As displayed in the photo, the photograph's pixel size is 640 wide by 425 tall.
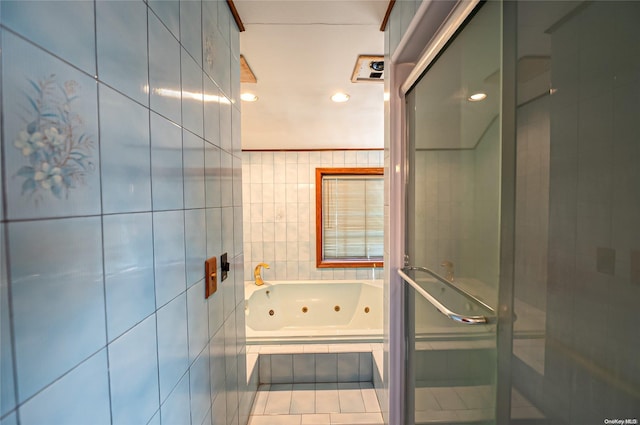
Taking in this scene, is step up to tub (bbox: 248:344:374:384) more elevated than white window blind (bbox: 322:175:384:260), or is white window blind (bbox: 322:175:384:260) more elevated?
white window blind (bbox: 322:175:384:260)

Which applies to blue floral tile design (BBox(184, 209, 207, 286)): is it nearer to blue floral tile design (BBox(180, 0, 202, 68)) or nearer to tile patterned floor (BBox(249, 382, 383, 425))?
blue floral tile design (BBox(180, 0, 202, 68))

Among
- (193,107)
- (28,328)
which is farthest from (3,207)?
(193,107)

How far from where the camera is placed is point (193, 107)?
0.81m

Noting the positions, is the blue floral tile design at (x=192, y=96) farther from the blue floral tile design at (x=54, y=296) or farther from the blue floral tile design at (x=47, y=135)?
the blue floral tile design at (x=54, y=296)

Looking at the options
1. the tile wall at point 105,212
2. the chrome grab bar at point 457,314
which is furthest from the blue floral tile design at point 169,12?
the chrome grab bar at point 457,314

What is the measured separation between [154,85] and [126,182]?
0.26m

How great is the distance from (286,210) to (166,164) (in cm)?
286

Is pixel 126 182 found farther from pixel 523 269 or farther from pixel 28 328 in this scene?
pixel 523 269

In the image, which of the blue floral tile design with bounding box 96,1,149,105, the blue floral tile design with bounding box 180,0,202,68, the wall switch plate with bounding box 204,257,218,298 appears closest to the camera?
the blue floral tile design with bounding box 96,1,149,105

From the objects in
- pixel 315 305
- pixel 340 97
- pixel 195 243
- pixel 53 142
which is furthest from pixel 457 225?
pixel 315 305

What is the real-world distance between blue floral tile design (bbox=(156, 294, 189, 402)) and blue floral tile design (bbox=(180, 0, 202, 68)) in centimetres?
75

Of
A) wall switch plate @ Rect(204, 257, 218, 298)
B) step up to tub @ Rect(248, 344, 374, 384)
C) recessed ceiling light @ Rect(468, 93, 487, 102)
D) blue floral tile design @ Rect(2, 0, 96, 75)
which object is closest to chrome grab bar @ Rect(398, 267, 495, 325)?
recessed ceiling light @ Rect(468, 93, 487, 102)

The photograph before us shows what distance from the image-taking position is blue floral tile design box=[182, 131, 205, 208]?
0.76 metres

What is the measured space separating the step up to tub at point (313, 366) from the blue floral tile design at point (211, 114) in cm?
166
